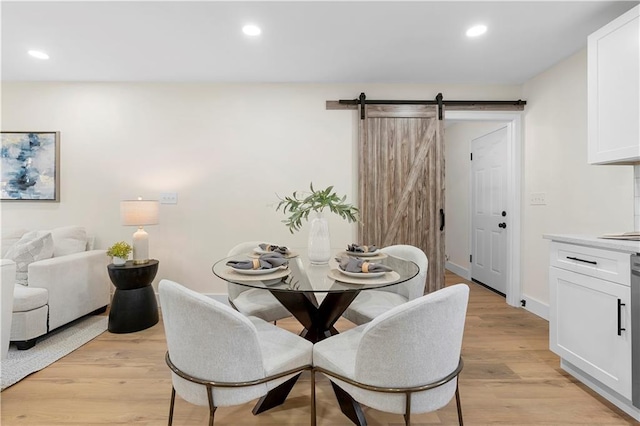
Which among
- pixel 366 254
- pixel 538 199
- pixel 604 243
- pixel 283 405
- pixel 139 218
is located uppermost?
pixel 538 199

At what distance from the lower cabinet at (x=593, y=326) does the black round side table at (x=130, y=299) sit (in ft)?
10.7

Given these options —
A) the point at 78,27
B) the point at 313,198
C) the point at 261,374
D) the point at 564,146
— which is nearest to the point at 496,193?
the point at 564,146

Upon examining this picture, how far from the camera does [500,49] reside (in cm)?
267

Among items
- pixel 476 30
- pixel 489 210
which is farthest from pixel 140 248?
pixel 489 210

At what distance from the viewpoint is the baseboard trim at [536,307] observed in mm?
3071

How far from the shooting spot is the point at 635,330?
1.64 m

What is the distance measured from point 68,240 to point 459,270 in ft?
16.7

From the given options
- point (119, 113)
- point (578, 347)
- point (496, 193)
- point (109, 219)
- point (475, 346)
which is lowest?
point (475, 346)

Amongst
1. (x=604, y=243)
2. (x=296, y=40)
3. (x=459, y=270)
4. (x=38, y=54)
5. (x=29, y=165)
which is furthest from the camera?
(x=459, y=270)

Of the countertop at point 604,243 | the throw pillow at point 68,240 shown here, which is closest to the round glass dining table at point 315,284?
the countertop at point 604,243

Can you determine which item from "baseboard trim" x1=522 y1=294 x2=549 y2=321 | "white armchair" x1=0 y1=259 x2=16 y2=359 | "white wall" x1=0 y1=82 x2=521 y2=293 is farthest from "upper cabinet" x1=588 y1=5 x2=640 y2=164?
"white armchair" x1=0 y1=259 x2=16 y2=359

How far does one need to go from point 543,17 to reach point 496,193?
2.25m

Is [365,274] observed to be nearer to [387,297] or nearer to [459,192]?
[387,297]

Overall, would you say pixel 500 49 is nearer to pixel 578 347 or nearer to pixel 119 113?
pixel 578 347
